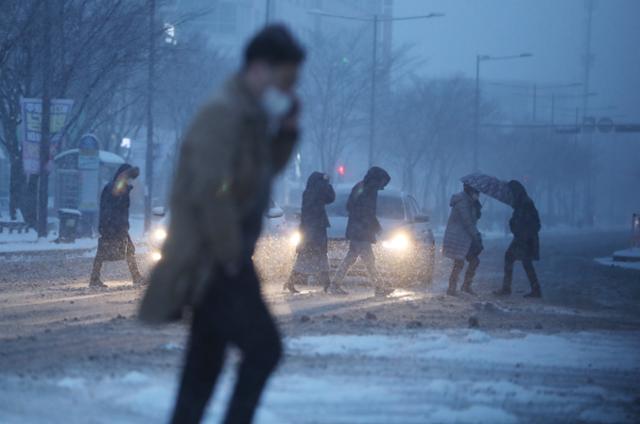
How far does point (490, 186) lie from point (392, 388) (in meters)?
10.0

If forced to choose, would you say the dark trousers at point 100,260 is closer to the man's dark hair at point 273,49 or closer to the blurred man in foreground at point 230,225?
the blurred man in foreground at point 230,225

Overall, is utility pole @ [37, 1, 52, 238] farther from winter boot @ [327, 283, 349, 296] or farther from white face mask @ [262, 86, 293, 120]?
white face mask @ [262, 86, 293, 120]

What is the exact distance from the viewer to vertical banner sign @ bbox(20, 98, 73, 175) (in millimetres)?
29094

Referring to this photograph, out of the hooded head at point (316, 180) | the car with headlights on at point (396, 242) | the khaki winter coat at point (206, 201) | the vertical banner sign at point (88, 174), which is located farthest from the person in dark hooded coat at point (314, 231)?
the vertical banner sign at point (88, 174)

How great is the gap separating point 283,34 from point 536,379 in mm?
4617

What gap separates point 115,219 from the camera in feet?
51.9

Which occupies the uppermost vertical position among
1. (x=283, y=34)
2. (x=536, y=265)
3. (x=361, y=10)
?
(x=361, y=10)

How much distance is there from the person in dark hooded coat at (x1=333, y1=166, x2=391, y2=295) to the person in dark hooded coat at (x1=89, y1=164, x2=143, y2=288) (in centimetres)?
285

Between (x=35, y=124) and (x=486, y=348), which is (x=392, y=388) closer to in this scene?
(x=486, y=348)

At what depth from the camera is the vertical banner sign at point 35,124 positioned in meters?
29.1

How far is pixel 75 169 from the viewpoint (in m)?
35.1

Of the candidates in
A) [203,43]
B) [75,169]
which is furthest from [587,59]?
[75,169]

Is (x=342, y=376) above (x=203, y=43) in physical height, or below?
below

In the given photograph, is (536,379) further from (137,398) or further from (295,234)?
(295,234)
